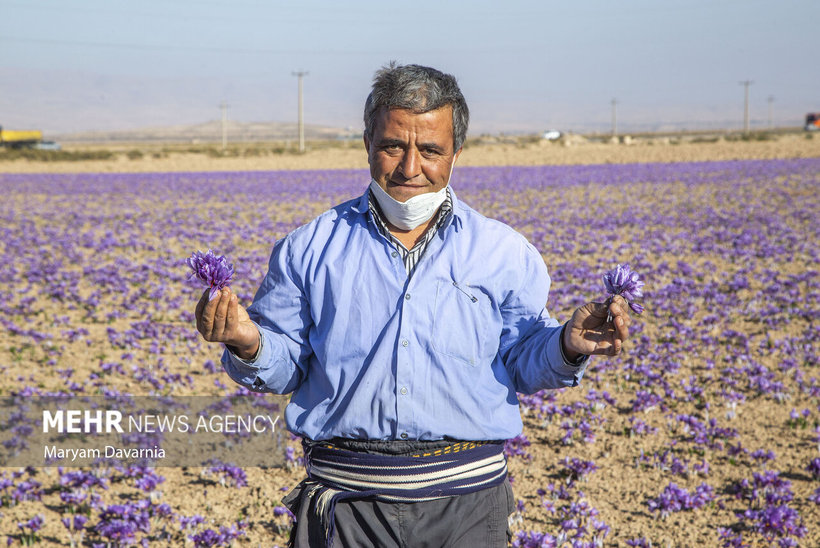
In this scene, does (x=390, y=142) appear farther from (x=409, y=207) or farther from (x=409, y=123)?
(x=409, y=207)

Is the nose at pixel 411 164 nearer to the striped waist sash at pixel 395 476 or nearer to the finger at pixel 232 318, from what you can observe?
the finger at pixel 232 318

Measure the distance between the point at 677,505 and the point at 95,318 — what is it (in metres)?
8.48

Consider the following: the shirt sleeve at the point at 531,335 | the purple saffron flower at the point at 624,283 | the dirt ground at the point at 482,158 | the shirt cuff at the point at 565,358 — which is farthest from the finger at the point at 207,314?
the dirt ground at the point at 482,158

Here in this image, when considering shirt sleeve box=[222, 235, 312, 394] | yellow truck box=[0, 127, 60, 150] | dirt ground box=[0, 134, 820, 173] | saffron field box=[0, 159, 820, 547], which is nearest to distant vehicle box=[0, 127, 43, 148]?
yellow truck box=[0, 127, 60, 150]

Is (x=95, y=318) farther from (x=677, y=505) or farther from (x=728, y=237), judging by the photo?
(x=728, y=237)

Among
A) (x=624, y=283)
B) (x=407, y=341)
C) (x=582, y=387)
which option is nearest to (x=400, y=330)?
(x=407, y=341)

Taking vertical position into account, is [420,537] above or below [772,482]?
above

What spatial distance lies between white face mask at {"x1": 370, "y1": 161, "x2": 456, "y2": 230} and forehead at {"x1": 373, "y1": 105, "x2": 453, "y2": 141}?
16 centimetres

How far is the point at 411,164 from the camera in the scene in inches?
103

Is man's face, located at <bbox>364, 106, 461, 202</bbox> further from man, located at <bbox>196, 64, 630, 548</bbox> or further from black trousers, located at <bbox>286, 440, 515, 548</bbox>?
black trousers, located at <bbox>286, 440, 515, 548</bbox>

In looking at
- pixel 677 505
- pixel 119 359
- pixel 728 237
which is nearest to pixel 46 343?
pixel 119 359

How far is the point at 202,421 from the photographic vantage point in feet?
21.9

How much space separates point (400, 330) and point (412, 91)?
0.88 m

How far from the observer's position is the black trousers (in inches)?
101
